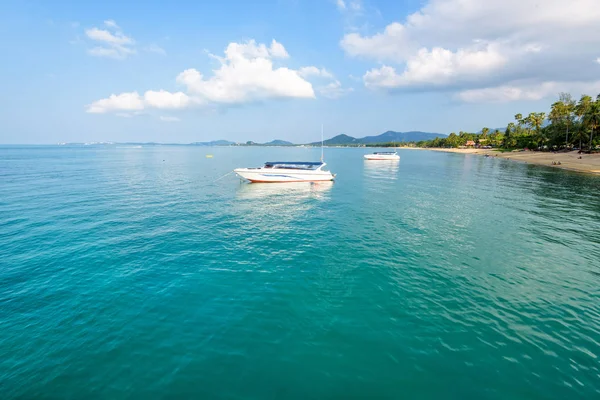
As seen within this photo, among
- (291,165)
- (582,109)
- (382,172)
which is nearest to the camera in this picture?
(291,165)

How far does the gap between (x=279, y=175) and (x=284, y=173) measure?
108cm

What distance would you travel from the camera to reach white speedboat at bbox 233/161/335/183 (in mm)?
51875

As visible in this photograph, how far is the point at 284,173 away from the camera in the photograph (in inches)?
2099

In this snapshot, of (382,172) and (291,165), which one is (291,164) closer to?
(291,165)

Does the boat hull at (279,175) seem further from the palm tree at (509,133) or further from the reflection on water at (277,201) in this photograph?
the palm tree at (509,133)

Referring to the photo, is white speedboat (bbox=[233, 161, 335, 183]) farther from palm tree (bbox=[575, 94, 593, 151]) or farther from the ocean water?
palm tree (bbox=[575, 94, 593, 151])

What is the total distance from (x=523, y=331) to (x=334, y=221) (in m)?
17.6

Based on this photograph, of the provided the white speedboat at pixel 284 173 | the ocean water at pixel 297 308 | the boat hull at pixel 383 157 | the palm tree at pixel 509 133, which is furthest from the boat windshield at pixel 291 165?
the palm tree at pixel 509 133

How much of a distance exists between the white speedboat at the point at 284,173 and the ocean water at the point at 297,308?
2590 centimetres

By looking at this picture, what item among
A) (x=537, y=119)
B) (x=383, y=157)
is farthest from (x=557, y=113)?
(x=383, y=157)

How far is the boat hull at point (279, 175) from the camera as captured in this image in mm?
51781

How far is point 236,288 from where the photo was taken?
1452 centimetres

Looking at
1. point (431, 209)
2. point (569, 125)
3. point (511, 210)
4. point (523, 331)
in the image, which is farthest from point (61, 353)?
point (569, 125)

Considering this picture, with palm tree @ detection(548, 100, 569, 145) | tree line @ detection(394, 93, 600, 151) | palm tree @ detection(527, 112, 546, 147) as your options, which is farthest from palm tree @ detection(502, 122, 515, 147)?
palm tree @ detection(548, 100, 569, 145)
